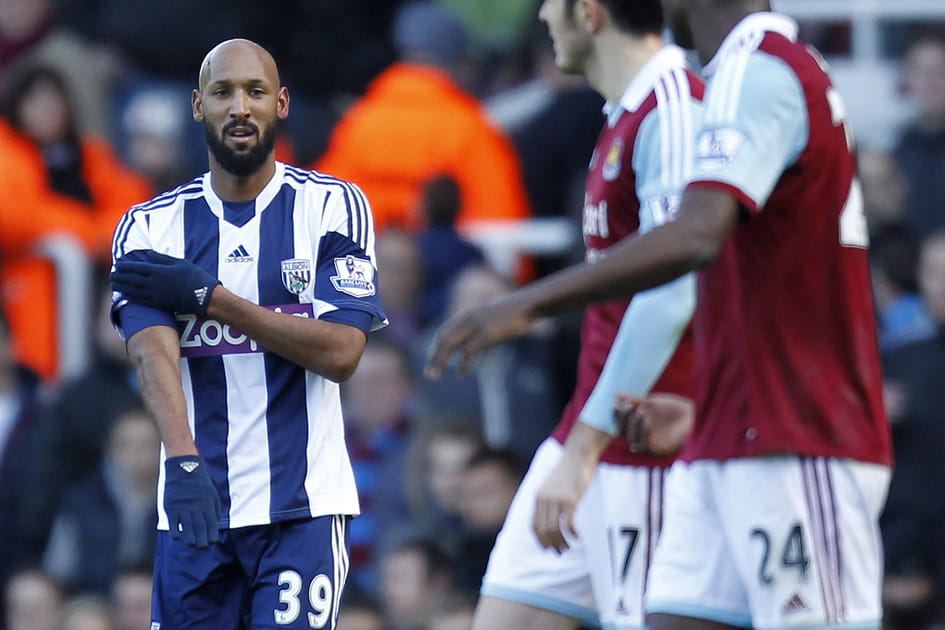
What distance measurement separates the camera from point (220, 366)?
4.88 metres

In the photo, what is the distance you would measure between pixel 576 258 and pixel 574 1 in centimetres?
282

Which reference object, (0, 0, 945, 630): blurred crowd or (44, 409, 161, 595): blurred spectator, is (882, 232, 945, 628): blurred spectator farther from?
(44, 409, 161, 595): blurred spectator

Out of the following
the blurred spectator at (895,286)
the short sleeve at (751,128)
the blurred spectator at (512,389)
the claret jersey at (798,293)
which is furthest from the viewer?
the blurred spectator at (512,389)

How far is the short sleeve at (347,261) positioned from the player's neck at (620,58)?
109 centimetres

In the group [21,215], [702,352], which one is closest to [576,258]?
[21,215]

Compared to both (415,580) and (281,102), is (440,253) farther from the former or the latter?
(281,102)

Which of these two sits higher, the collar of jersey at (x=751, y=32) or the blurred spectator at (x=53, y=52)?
the blurred spectator at (x=53, y=52)

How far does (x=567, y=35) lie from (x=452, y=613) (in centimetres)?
290

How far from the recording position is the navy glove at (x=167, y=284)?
185 inches

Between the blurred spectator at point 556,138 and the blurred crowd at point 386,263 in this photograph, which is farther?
the blurred spectator at point 556,138

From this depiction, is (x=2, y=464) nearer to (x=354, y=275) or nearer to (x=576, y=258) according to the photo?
(x=576, y=258)

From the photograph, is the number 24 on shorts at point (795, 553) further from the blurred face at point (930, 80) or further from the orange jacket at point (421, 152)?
the orange jacket at point (421, 152)

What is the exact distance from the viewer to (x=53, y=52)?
398 inches

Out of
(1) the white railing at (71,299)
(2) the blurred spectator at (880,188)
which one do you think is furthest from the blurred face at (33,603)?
(2) the blurred spectator at (880,188)
